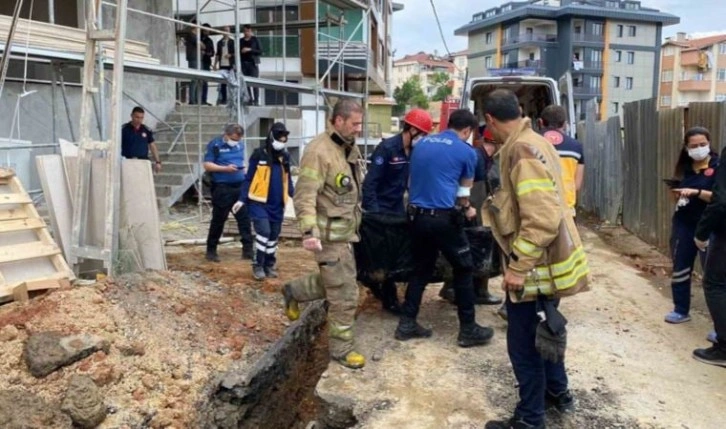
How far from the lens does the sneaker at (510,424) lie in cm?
329

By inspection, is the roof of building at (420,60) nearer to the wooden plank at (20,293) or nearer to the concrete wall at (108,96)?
the concrete wall at (108,96)

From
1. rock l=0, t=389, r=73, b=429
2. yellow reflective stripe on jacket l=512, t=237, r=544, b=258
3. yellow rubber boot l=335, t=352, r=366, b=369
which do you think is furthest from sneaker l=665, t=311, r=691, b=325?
rock l=0, t=389, r=73, b=429

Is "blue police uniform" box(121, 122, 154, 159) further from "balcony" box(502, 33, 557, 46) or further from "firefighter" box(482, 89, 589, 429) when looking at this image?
"balcony" box(502, 33, 557, 46)

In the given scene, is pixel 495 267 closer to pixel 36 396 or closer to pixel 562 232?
pixel 562 232

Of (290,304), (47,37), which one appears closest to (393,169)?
(290,304)

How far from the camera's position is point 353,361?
422 cm

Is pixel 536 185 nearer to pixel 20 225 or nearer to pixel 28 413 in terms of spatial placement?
pixel 28 413

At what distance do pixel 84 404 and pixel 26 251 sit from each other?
215cm

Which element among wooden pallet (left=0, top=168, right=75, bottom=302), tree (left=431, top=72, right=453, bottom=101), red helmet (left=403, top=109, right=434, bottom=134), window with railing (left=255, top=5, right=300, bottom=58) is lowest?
wooden pallet (left=0, top=168, right=75, bottom=302)

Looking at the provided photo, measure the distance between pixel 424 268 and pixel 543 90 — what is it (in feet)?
19.6

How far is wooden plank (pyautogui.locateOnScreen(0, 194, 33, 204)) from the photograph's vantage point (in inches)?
222

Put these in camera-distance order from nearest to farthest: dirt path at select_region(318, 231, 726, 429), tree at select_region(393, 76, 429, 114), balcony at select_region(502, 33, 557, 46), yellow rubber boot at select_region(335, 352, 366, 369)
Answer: dirt path at select_region(318, 231, 726, 429)
yellow rubber boot at select_region(335, 352, 366, 369)
balcony at select_region(502, 33, 557, 46)
tree at select_region(393, 76, 429, 114)

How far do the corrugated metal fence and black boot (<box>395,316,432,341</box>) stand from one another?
3.90 metres

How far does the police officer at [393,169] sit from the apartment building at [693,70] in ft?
189
